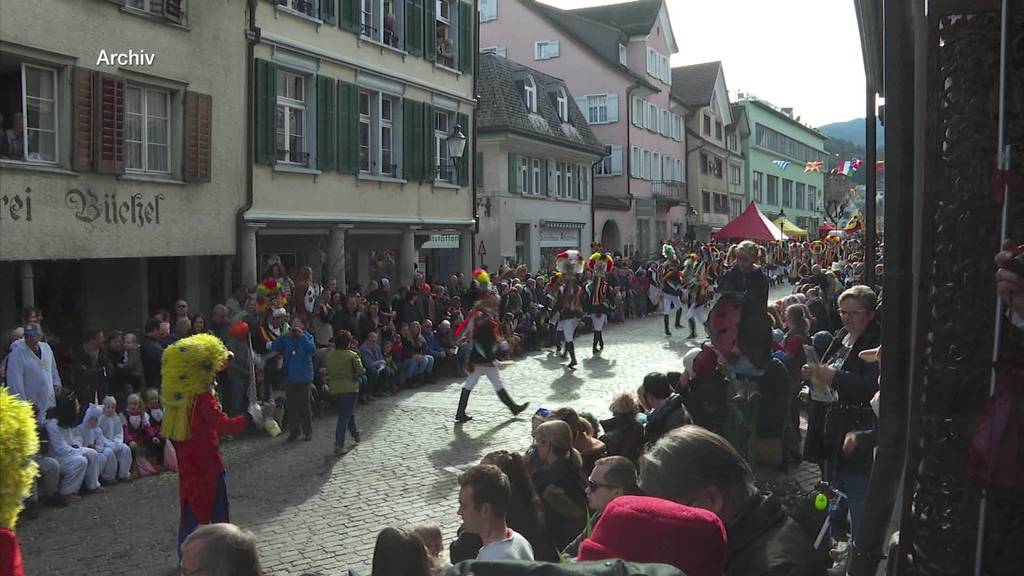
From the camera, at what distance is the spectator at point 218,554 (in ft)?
10.6

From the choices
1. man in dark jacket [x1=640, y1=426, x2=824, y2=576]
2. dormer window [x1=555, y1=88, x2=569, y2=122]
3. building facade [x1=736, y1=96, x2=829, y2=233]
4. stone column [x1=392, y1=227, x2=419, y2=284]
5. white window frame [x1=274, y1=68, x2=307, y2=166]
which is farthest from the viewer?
building facade [x1=736, y1=96, x2=829, y2=233]

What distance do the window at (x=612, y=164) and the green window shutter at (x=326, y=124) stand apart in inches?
954

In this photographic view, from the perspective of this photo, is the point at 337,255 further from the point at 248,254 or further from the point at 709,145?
the point at 709,145

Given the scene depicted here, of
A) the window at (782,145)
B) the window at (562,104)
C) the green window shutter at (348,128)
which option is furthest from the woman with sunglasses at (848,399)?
the window at (782,145)

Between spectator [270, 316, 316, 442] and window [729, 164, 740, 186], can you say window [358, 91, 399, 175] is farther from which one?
window [729, 164, 740, 186]

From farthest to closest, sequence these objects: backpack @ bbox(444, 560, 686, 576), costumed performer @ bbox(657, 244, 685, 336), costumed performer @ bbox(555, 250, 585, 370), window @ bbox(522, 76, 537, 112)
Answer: window @ bbox(522, 76, 537, 112) < costumed performer @ bbox(657, 244, 685, 336) < costumed performer @ bbox(555, 250, 585, 370) < backpack @ bbox(444, 560, 686, 576)

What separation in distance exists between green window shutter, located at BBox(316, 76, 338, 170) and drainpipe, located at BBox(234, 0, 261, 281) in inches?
77.8

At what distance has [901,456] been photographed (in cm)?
287

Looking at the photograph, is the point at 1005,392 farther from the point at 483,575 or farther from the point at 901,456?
the point at 483,575

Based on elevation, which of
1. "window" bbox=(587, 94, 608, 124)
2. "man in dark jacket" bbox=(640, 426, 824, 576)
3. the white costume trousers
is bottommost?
the white costume trousers

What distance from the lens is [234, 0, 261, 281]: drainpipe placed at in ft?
52.3

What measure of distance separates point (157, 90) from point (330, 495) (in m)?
8.57

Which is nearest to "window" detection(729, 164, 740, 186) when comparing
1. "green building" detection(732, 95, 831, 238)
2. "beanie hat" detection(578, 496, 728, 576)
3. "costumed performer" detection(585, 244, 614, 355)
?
"green building" detection(732, 95, 831, 238)

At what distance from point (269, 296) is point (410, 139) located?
8.66 m
